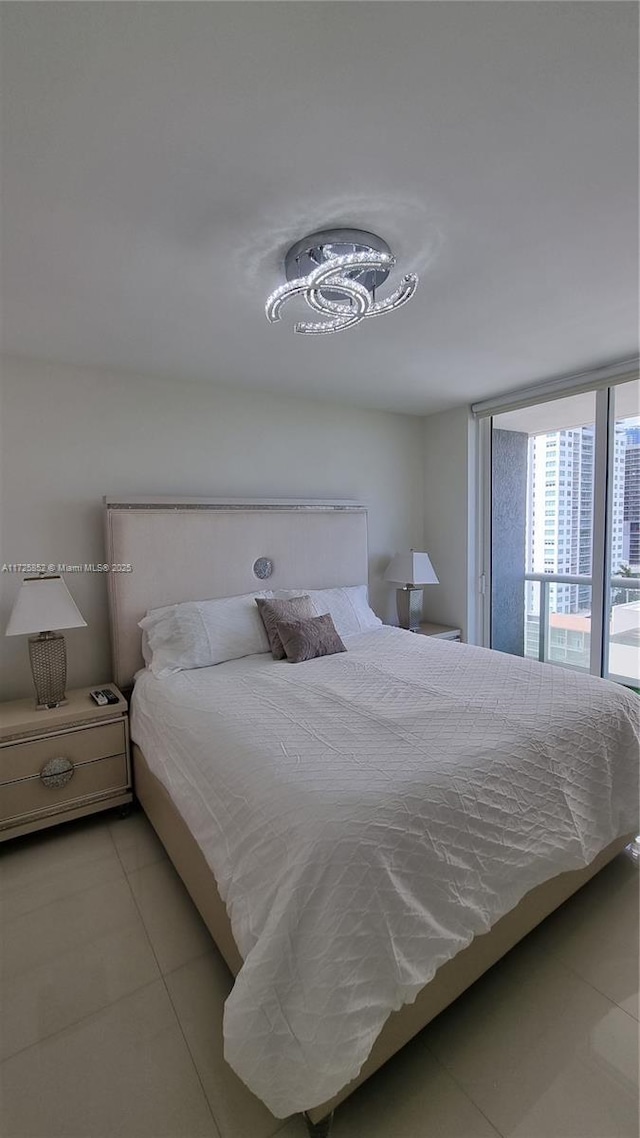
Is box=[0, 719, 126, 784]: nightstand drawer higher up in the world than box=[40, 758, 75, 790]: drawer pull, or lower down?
higher up

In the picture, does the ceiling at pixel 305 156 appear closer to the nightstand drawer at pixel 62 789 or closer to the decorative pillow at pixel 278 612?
the decorative pillow at pixel 278 612

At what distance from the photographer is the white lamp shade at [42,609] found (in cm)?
228

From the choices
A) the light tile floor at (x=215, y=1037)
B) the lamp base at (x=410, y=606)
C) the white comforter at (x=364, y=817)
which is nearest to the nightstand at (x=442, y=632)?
the lamp base at (x=410, y=606)

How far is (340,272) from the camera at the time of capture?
1438 millimetres

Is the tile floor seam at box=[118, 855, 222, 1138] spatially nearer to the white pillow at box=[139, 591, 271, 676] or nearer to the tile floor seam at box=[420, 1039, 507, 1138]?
the tile floor seam at box=[420, 1039, 507, 1138]

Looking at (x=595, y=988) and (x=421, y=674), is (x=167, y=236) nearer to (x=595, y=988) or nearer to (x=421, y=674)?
(x=421, y=674)

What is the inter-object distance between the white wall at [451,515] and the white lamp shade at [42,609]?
2.81 m

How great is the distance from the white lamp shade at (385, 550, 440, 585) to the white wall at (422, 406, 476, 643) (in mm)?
328

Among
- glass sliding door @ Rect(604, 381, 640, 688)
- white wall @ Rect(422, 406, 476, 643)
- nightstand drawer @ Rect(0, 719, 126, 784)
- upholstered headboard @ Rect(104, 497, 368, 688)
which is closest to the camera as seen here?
nightstand drawer @ Rect(0, 719, 126, 784)

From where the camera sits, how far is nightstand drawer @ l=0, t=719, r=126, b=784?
2.18m

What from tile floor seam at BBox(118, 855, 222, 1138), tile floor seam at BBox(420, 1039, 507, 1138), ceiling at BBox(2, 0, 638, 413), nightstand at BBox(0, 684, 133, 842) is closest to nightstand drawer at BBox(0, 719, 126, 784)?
nightstand at BBox(0, 684, 133, 842)

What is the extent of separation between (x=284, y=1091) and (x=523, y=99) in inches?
88.3

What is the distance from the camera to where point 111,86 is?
3.37ft

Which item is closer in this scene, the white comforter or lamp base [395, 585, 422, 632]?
the white comforter
